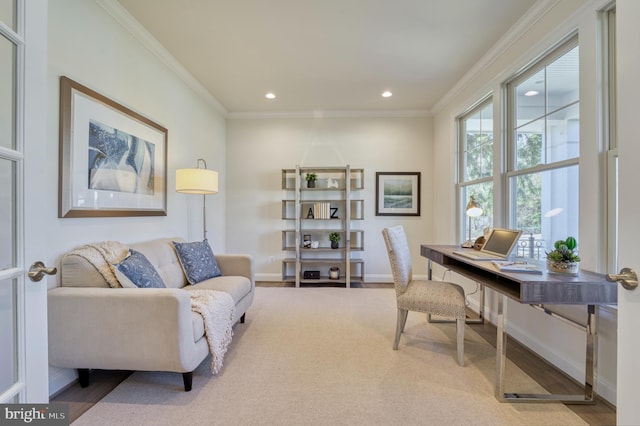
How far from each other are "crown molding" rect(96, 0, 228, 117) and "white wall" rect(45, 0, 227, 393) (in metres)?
0.04

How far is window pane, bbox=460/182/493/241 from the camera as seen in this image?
3127 mm

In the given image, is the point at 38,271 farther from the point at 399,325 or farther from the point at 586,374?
the point at 586,374

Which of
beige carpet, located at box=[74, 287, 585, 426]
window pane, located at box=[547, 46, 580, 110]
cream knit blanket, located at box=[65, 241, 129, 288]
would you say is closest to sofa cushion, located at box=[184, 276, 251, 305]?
beige carpet, located at box=[74, 287, 585, 426]

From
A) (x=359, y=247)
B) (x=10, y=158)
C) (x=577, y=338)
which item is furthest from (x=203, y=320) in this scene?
(x=359, y=247)

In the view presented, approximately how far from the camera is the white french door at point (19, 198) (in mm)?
911

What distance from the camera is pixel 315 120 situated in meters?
4.52

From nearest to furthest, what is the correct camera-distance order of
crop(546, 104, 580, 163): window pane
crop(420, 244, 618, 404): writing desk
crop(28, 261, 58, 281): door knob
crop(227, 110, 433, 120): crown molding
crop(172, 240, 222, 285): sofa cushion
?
crop(28, 261, 58, 281): door knob, crop(420, 244, 618, 404): writing desk, crop(546, 104, 580, 163): window pane, crop(172, 240, 222, 285): sofa cushion, crop(227, 110, 433, 120): crown molding

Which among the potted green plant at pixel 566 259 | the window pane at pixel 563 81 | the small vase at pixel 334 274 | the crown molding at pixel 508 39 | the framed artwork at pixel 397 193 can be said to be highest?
the crown molding at pixel 508 39

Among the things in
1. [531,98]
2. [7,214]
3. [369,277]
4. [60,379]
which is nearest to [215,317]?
[60,379]

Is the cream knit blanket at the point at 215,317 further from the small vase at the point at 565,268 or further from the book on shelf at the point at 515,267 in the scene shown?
the small vase at the point at 565,268

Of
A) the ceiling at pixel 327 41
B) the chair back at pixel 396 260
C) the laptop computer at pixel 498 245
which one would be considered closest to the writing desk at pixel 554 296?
the laptop computer at pixel 498 245

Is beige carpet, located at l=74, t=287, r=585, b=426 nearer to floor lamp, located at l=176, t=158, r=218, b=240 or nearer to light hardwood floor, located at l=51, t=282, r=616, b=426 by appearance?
light hardwood floor, located at l=51, t=282, r=616, b=426

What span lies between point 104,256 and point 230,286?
94cm

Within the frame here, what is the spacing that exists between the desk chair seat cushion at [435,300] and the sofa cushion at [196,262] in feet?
5.87
